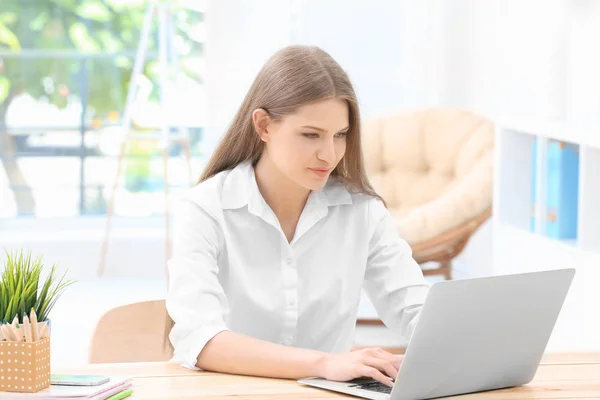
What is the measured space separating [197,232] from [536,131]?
184cm

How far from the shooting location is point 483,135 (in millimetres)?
4340

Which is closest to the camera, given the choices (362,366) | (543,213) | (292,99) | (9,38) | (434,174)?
(362,366)

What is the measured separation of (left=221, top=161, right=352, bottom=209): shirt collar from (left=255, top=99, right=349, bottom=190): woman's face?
0.09 m

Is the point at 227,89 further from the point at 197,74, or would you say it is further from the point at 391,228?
the point at 391,228

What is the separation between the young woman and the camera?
1.83 meters

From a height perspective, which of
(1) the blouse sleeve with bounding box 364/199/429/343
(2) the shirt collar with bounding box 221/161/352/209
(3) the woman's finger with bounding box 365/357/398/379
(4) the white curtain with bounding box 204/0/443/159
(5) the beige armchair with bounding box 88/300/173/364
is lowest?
(5) the beige armchair with bounding box 88/300/173/364

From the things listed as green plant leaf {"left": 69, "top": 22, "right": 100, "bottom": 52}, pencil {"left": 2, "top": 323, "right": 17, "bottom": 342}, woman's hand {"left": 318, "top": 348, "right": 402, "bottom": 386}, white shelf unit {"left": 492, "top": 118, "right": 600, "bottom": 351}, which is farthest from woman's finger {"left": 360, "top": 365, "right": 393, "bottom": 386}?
green plant leaf {"left": 69, "top": 22, "right": 100, "bottom": 52}

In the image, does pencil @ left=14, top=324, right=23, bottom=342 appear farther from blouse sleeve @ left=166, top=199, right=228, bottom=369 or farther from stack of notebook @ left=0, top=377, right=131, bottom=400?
blouse sleeve @ left=166, top=199, right=228, bottom=369

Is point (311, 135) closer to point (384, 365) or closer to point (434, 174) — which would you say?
point (384, 365)

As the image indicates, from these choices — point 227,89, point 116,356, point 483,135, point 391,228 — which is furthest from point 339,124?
point 227,89

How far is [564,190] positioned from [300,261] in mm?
1582

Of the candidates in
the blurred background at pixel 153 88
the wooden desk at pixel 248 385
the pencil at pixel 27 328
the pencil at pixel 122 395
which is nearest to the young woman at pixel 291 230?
the wooden desk at pixel 248 385

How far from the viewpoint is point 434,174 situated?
14.9ft

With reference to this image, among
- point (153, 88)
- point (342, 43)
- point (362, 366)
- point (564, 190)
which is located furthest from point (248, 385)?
point (153, 88)
